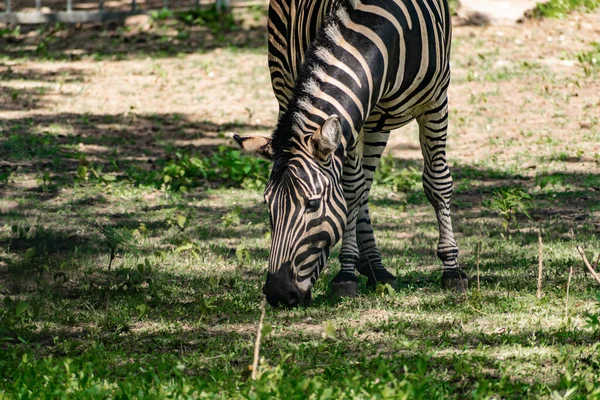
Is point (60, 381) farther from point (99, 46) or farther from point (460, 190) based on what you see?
point (99, 46)

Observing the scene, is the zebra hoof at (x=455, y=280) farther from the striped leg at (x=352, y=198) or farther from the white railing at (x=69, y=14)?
the white railing at (x=69, y=14)

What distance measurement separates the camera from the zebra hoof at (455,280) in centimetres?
693

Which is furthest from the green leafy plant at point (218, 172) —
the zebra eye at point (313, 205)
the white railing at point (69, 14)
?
the white railing at point (69, 14)

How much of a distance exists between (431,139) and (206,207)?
3.59m

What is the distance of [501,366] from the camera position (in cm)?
499

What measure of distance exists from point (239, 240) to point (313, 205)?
123 inches

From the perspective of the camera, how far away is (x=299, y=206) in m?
5.77

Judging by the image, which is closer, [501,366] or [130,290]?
[501,366]

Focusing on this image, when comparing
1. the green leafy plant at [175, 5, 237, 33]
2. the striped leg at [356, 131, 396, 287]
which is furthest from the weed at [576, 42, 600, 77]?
the striped leg at [356, 131, 396, 287]

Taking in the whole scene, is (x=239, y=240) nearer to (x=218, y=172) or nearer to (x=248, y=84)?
(x=218, y=172)

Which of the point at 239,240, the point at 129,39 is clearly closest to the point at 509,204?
the point at 239,240

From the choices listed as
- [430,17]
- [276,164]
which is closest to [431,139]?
[430,17]

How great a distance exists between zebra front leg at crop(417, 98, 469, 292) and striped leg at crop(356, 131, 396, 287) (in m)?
0.34

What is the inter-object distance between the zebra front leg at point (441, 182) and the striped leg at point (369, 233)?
1.12ft
